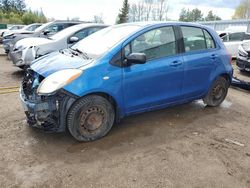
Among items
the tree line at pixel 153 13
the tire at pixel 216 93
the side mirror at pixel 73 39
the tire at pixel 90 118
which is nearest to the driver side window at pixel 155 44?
the tire at pixel 90 118

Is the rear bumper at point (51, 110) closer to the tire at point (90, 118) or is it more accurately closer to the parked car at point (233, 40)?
the tire at point (90, 118)

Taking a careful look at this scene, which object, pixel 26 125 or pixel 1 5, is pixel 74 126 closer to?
pixel 26 125

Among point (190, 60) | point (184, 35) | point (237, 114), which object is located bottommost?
point (237, 114)

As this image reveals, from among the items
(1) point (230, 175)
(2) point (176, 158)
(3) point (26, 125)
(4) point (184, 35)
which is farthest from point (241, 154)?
(3) point (26, 125)

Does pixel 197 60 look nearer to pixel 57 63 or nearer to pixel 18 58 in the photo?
pixel 57 63

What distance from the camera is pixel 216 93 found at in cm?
564

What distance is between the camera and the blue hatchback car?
363cm

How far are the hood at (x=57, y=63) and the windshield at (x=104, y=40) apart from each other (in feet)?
0.75

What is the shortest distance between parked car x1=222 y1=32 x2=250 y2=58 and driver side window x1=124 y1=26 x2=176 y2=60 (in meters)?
9.77

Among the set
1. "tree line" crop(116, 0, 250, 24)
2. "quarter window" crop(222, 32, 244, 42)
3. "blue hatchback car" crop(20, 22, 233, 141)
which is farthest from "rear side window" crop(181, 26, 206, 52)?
"tree line" crop(116, 0, 250, 24)

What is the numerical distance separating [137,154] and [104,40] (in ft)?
6.38

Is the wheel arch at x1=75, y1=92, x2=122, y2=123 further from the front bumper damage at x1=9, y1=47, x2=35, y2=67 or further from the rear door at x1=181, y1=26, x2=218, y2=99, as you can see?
the front bumper damage at x1=9, y1=47, x2=35, y2=67

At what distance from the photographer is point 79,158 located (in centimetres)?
351

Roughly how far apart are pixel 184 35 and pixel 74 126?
2.50 metres
